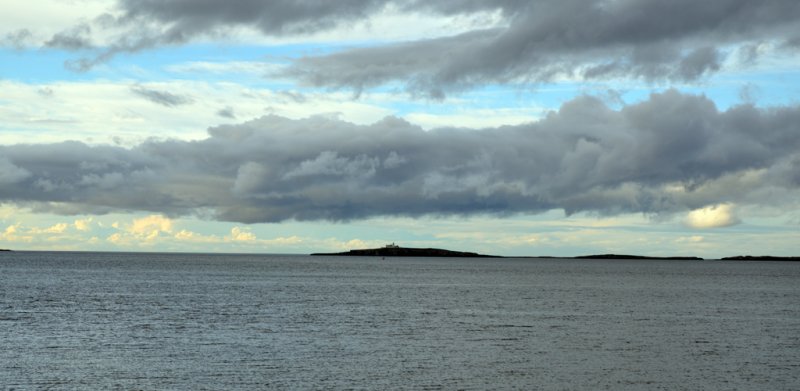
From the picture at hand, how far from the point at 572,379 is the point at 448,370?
814cm

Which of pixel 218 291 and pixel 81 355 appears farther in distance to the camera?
pixel 218 291

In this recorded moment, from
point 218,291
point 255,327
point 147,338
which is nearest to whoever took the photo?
point 147,338

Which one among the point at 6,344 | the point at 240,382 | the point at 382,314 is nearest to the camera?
the point at 240,382

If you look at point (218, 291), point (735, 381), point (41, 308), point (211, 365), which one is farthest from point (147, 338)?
point (218, 291)

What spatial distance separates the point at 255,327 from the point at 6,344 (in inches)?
864

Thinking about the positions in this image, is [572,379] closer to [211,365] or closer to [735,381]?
[735,381]

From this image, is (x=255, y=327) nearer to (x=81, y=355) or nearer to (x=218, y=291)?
(x=81, y=355)

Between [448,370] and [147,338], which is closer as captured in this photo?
[448,370]

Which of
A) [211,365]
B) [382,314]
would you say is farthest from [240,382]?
[382,314]

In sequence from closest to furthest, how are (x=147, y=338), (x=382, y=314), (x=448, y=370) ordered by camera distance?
(x=448, y=370), (x=147, y=338), (x=382, y=314)

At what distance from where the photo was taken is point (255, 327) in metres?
75.1

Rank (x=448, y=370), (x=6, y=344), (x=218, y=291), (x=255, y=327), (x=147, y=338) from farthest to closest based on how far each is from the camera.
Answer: (x=218, y=291), (x=255, y=327), (x=147, y=338), (x=6, y=344), (x=448, y=370)

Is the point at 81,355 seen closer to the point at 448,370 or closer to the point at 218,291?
the point at 448,370

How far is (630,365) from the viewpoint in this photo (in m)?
56.2
